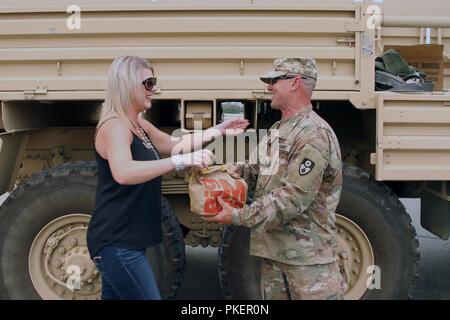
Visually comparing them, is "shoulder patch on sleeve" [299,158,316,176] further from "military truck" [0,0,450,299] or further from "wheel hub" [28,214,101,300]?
"wheel hub" [28,214,101,300]

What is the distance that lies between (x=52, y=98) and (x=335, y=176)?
1.85 m

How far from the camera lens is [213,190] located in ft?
8.38

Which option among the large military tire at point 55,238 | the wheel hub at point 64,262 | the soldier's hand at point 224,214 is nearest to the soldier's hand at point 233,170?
the soldier's hand at point 224,214

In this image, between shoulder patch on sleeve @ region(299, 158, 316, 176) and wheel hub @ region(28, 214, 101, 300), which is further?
wheel hub @ region(28, 214, 101, 300)

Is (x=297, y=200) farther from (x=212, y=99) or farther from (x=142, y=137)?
(x=212, y=99)

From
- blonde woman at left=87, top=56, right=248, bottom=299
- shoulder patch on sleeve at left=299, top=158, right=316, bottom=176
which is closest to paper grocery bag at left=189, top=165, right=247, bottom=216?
blonde woman at left=87, top=56, right=248, bottom=299

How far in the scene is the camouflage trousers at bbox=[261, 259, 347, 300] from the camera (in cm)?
251

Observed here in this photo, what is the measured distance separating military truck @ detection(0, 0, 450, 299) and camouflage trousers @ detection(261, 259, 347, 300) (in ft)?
2.63

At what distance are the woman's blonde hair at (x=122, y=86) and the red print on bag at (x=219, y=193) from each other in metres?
0.47

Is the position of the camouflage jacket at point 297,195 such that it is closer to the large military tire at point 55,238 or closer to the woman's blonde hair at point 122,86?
the woman's blonde hair at point 122,86

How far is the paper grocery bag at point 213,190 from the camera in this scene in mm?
2557

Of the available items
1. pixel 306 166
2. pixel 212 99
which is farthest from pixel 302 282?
pixel 212 99

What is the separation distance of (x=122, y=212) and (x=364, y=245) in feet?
5.86

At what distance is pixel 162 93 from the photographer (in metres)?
3.34
